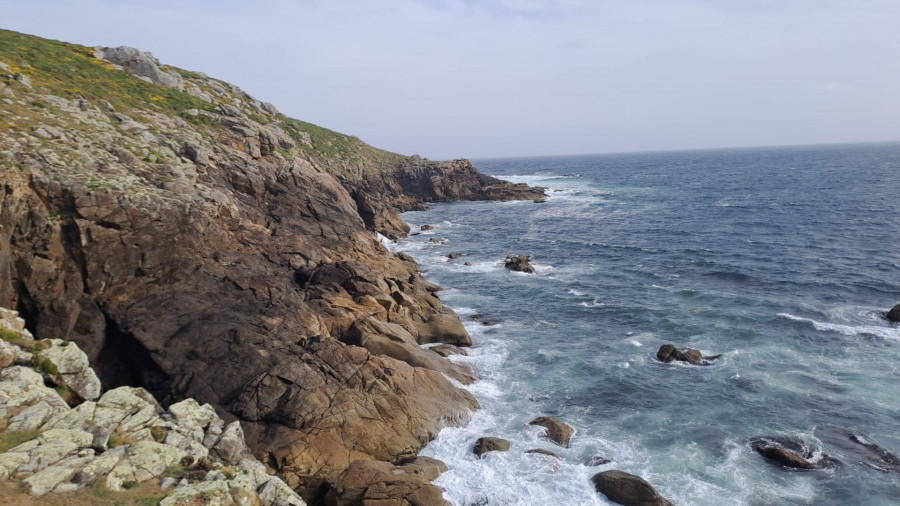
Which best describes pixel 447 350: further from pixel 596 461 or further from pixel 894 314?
Answer: pixel 894 314

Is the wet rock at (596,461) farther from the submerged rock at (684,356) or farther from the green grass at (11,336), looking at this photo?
the green grass at (11,336)

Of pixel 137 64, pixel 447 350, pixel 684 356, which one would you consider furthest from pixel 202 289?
pixel 137 64

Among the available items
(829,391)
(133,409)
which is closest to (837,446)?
(829,391)

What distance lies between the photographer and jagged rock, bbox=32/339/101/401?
57.7 feet

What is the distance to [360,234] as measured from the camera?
50.2 meters

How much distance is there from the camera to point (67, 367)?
18.0m

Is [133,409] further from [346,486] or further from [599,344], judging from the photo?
[599,344]

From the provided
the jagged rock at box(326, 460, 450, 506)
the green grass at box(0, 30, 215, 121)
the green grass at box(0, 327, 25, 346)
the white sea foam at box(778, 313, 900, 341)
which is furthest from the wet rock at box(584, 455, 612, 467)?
the green grass at box(0, 30, 215, 121)

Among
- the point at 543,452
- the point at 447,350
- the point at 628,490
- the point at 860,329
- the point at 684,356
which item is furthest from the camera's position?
the point at 860,329

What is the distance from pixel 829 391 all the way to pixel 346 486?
28.6 metres

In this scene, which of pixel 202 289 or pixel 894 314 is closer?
pixel 202 289

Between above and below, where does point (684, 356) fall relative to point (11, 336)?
below

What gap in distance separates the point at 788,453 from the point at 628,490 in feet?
29.2

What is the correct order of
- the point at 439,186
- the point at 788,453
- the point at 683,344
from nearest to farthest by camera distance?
the point at 788,453, the point at 683,344, the point at 439,186
